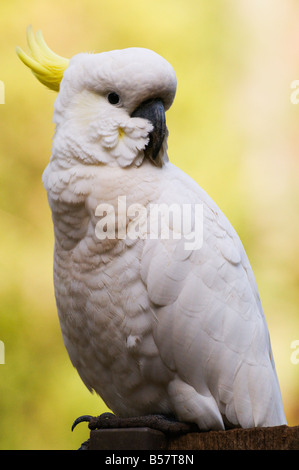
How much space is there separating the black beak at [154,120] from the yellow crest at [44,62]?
1.31ft

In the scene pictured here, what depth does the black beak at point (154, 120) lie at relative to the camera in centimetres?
188

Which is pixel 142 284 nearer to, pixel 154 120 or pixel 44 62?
pixel 154 120

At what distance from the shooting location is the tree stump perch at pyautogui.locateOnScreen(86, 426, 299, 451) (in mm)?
1505

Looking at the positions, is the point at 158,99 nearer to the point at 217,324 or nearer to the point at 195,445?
the point at 217,324

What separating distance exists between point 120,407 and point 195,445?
393mm

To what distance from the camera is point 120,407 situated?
1.99 meters

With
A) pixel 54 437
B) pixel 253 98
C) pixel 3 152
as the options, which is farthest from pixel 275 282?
pixel 3 152

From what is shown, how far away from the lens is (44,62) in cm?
218
